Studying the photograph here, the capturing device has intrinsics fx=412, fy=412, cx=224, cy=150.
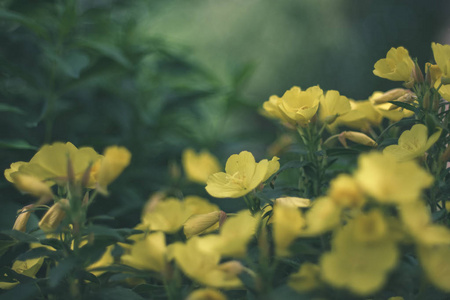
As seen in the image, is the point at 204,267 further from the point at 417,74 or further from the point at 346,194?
the point at 417,74

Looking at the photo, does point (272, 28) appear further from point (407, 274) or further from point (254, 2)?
point (407, 274)

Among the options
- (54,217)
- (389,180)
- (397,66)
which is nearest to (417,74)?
(397,66)

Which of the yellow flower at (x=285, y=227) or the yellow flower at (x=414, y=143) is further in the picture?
the yellow flower at (x=414, y=143)

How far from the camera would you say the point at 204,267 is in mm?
605

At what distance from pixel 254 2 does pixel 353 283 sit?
8042 millimetres

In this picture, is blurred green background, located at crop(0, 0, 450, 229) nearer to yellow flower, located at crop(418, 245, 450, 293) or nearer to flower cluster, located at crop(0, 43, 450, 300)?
flower cluster, located at crop(0, 43, 450, 300)

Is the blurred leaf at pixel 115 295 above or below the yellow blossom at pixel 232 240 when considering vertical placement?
below

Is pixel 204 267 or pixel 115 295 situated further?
pixel 115 295

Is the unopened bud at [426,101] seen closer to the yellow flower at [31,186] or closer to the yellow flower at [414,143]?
the yellow flower at [414,143]

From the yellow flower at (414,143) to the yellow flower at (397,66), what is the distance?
13 cm

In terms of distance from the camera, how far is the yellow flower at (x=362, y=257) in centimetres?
50

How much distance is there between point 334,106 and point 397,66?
5.9 inches

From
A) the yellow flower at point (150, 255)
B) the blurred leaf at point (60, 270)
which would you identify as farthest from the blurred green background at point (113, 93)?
the yellow flower at point (150, 255)

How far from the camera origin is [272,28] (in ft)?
25.8
